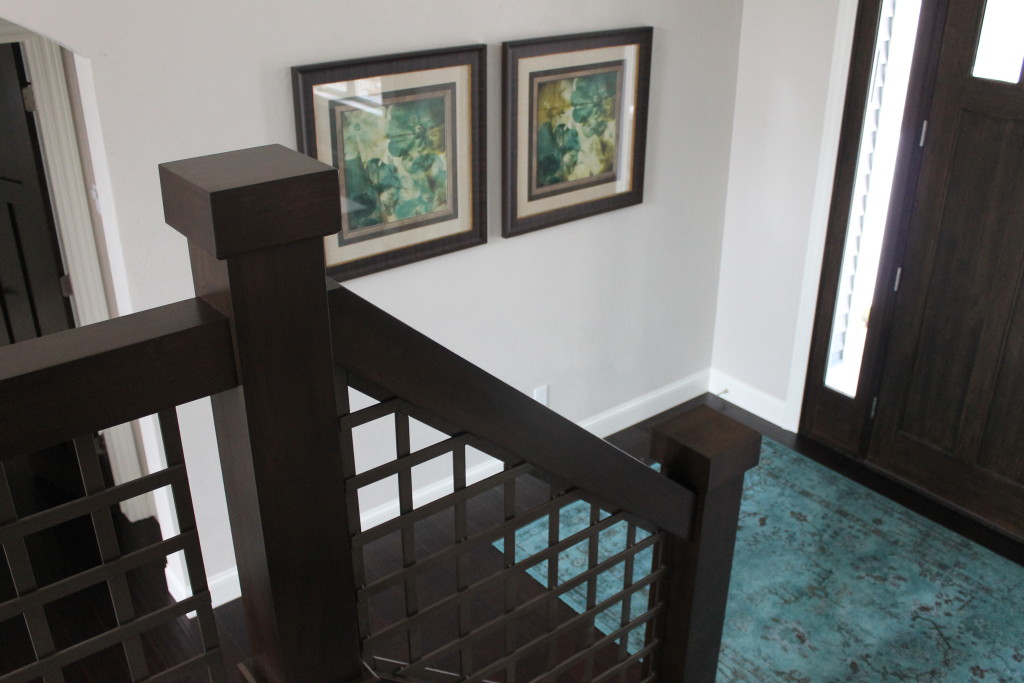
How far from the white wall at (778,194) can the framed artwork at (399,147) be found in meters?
1.37

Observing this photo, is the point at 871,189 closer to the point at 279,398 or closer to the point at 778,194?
the point at 778,194

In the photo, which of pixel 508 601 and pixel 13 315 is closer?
pixel 508 601

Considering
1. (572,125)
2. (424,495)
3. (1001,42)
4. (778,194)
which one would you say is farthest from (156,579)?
(1001,42)

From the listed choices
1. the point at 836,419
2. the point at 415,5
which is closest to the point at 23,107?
the point at 415,5

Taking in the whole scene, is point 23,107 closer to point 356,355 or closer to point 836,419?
point 356,355

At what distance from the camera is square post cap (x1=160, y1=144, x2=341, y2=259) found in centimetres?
72

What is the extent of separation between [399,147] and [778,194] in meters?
1.76

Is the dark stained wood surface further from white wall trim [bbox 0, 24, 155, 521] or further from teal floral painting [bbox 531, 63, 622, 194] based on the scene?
white wall trim [bbox 0, 24, 155, 521]

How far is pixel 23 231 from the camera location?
3.34 metres

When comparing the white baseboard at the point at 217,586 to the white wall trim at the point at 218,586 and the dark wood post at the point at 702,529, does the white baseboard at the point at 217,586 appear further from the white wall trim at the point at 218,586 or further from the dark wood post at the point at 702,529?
the dark wood post at the point at 702,529

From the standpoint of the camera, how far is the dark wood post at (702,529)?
1384 mm

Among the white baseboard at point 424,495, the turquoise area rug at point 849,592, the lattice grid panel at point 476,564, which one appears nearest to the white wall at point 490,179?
the white baseboard at point 424,495

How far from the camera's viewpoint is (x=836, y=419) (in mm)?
3920

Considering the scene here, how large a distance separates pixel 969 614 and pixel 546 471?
2.56 metres
